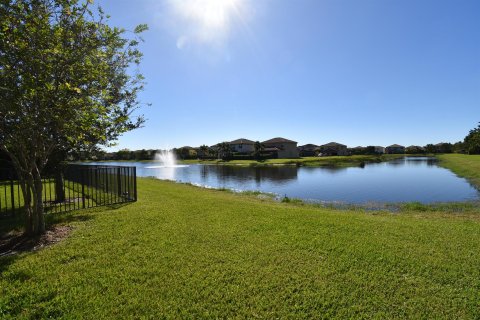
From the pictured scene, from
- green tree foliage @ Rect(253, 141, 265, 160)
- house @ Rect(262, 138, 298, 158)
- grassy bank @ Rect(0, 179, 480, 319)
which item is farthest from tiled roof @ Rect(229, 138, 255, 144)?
grassy bank @ Rect(0, 179, 480, 319)

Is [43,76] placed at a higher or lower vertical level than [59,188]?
higher

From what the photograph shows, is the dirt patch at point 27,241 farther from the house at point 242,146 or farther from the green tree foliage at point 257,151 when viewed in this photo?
the house at point 242,146

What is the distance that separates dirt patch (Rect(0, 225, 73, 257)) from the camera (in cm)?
656

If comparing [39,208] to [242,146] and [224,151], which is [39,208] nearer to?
[224,151]

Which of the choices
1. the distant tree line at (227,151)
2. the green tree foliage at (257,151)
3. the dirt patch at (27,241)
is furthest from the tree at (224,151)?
the dirt patch at (27,241)

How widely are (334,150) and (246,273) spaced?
425ft

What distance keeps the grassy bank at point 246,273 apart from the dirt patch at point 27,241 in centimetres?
39

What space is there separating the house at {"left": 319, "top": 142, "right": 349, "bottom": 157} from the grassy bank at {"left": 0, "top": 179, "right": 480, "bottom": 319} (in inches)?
4774

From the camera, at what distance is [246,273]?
5184 mm

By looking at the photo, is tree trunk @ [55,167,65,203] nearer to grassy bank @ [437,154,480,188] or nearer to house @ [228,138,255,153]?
grassy bank @ [437,154,480,188]

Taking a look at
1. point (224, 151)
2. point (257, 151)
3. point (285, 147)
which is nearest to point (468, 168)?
point (257, 151)

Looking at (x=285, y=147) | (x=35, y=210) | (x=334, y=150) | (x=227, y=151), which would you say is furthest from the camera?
(x=334, y=150)

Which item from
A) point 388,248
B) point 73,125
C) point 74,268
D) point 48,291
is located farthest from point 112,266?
point 388,248

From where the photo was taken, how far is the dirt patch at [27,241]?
656cm
